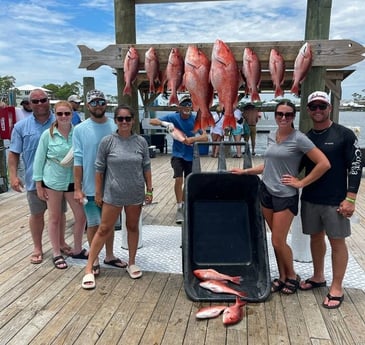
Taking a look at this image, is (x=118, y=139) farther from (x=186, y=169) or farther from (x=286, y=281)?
(x=186, y=169)

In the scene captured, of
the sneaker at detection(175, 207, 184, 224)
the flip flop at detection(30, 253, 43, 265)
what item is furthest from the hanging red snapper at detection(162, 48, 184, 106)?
the sneaker at detection(175, 207, 184, 224)

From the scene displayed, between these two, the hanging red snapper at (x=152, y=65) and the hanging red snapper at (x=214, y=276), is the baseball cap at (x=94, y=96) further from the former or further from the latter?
the hanging red snapper at (x=214, y=276)

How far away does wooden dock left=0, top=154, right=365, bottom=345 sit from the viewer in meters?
2.38

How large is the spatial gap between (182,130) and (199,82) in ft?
6.15

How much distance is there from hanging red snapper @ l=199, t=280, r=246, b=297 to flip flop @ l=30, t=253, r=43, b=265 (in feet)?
5.38

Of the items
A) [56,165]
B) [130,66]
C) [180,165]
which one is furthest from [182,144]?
[56,165]

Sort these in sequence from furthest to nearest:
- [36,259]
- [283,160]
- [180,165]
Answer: [180,165], [36,259], [283,160]

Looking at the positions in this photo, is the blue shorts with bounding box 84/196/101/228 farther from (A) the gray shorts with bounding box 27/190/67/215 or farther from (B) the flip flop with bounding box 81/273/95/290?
(A) the gray shorts with bounding box 27/190/67/215

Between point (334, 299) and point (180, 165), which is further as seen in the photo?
point (180, 165)

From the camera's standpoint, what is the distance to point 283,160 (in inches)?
109

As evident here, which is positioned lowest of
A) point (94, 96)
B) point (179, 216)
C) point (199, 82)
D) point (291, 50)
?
point (179, 216)

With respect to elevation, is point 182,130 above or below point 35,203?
above

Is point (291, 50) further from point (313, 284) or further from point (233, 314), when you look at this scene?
point (233, 314)

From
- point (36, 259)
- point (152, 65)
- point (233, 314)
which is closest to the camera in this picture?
point (233, 314)
